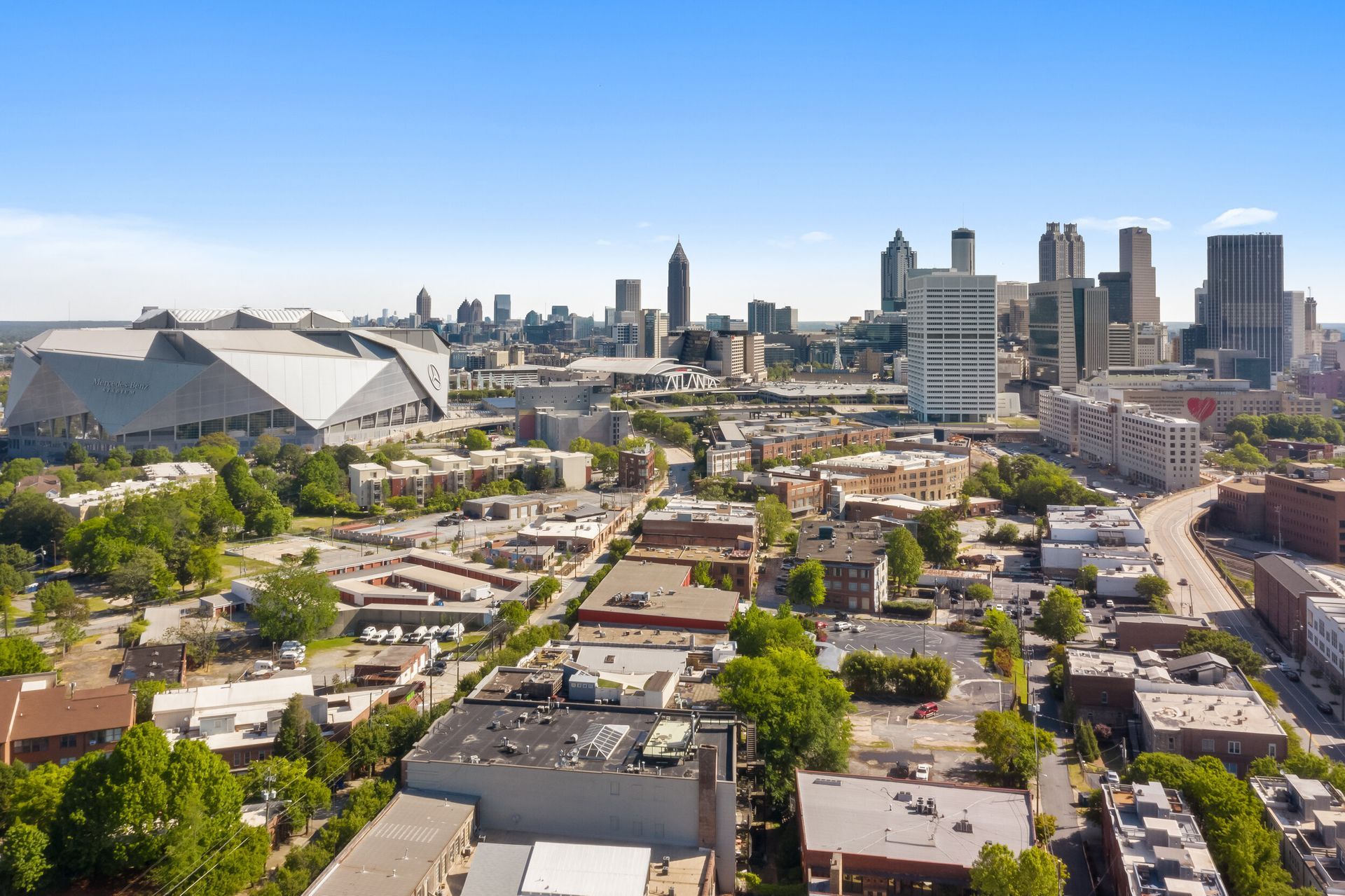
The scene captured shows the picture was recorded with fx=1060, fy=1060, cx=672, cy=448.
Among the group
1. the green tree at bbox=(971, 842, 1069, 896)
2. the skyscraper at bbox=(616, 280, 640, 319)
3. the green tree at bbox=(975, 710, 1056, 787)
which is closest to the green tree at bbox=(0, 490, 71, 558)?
the green tree at bbox=(975, 710, 1056, 787)

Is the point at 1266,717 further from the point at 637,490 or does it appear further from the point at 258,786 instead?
the point at 637,490

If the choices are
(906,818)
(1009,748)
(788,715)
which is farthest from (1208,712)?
(788,715)

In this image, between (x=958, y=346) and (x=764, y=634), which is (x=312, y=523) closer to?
(x=764, y=634)

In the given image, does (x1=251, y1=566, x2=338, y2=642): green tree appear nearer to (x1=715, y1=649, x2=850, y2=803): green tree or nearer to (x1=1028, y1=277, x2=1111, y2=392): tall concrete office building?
(x1=715, y1=649, x2=850, y2=803): green tree

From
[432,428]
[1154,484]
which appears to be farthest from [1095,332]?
[432,428]

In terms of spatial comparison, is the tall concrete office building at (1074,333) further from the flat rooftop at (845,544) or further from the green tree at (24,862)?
the green tree at (24,862)

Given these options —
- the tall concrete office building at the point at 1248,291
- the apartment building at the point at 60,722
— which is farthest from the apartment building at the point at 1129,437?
the tall concrete office building at the point at 1248,291
